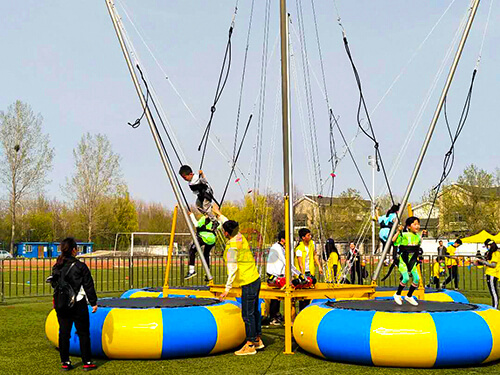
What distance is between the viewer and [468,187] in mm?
53469

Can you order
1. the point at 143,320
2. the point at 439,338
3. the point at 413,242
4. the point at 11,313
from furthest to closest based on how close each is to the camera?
the point at 11,313
the point at 413,242
the point at 143,320
the point at 439,338

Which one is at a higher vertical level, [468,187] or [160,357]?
[468,187]

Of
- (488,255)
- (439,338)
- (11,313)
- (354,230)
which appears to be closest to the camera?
(439,338)

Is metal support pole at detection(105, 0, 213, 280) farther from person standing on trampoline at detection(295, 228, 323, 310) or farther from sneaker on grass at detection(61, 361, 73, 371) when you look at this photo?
sneaker on grass at detection(61, 361, 73, 371)

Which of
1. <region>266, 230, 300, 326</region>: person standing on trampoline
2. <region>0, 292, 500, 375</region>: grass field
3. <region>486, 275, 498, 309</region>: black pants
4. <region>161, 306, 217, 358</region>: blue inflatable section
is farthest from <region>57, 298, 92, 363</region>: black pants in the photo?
<region>486, 275, 498, 309</region>: black pants

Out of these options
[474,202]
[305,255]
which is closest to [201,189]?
[305,255]

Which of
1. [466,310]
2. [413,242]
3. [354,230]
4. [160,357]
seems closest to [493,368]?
[466,310]

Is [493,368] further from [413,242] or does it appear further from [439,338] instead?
[413,242]

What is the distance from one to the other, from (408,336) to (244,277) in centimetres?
207

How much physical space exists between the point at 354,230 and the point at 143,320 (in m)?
45.2

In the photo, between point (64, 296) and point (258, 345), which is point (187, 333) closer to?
point (258, 345)

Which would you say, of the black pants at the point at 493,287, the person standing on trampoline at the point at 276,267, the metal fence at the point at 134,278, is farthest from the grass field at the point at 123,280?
the person standing on trampoline at the point at 276,267

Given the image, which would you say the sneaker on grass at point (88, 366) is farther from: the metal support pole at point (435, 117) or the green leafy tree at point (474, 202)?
the green leafy tree at point (474, 202)

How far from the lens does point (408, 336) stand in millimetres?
7066
